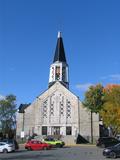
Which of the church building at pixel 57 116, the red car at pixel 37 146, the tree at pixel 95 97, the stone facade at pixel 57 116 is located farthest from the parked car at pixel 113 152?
the stone facade at pixel 57 116

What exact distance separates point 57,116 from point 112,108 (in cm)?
2068

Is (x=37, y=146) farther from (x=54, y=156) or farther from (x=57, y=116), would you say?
(x=57, y=116)

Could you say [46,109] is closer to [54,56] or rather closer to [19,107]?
[19,107]

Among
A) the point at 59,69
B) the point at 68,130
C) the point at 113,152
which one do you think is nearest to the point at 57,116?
the point at 68,130

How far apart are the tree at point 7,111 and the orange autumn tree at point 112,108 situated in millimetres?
36990

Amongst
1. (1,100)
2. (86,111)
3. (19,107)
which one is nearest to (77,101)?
(86,111)

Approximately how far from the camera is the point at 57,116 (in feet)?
298

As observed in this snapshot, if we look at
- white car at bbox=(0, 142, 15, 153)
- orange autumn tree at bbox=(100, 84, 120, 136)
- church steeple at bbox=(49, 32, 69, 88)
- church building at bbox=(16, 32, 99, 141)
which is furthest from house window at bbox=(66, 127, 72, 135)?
white car at bbox=(0, 142, 15, 153)

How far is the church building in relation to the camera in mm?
89000

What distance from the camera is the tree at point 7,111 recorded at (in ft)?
347

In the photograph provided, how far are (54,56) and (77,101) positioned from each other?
19.4 meters

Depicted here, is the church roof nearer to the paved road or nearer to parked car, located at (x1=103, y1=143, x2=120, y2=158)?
the paved road

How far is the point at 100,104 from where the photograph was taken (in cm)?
7881

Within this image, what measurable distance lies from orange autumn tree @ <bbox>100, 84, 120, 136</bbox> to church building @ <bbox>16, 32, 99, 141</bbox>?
41.6ft
